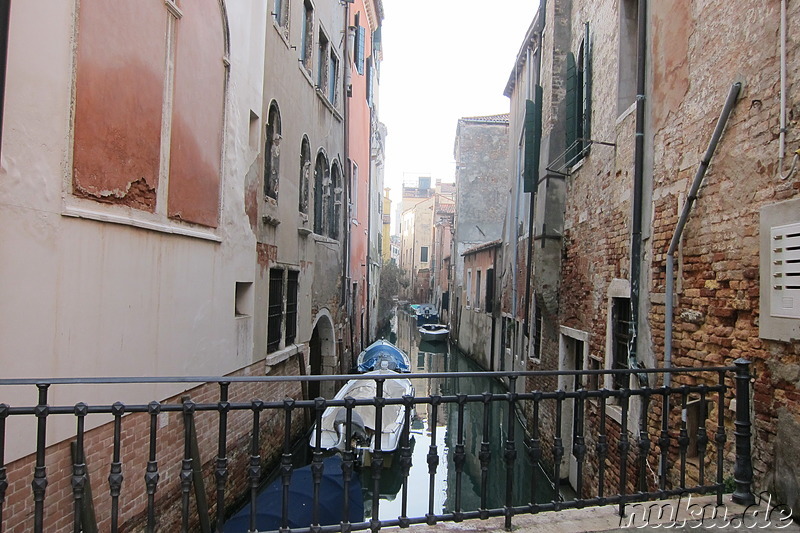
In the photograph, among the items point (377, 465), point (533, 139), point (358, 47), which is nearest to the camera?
point (377, 465)

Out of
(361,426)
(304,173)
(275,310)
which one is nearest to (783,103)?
(361,426)

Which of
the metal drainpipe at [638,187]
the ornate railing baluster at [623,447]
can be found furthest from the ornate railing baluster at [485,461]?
the metal drainpipe at [638,187]

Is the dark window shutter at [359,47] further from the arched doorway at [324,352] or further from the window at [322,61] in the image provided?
the arched doorway at [324,352]

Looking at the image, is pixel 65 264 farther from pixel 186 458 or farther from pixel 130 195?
pixel 186 458

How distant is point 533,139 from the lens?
10125 mm

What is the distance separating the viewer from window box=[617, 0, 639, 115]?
6.04 m

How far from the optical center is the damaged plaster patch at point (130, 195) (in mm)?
3731

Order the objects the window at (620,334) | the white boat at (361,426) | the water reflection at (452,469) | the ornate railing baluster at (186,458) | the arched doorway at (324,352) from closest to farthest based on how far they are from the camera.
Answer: the ornate railing baluster at (186,458) → the window at (620,334) → the white boat at (361,426) → the water reflection at (452,469) → the arched doorway at (324,352)

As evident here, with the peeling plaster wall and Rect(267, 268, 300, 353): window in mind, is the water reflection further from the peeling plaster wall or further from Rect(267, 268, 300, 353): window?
Rect(267, 268, 300, 353): window

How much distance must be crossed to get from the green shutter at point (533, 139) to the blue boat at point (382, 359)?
6898mm

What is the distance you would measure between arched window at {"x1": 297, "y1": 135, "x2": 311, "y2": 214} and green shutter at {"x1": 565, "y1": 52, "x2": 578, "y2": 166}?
15.2ft

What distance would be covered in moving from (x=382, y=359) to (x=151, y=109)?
11.6 m

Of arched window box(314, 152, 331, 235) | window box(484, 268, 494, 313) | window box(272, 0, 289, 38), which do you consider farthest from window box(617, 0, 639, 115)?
window box(484, 268, 494, 313)

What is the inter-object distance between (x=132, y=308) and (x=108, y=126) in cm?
142
